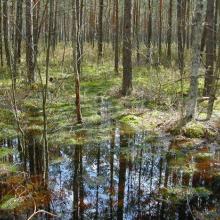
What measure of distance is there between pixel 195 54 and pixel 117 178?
453 centimetres

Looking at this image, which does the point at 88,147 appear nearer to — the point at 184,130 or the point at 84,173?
→ the point at 84,173

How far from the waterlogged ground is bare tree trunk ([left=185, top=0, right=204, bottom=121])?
3.26 feet

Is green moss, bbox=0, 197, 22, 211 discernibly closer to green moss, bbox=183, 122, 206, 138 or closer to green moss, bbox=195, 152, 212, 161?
green moss, bbox=195, 152, 212, 161

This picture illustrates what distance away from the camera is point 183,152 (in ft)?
32.3

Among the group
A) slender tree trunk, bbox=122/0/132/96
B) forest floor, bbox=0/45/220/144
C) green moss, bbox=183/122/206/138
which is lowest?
forest floor, bbox=0/45/220/144

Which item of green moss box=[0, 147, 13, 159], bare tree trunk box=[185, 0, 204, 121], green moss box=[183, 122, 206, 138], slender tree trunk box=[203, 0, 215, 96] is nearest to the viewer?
green moss box=[0, 147, 13, 159]

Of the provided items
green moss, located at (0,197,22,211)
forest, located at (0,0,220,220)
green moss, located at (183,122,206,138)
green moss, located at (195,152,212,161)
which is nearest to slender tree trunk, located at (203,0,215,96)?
forest, located at (0,0,220,220)

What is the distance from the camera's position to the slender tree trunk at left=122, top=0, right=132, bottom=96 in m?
15.6

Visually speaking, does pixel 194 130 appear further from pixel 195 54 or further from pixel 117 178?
pixel 117 178

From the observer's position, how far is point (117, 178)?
8.09 meters

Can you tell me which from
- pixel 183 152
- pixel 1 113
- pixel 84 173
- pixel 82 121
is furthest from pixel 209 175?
pixel 1 113

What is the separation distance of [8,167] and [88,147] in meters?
2.23

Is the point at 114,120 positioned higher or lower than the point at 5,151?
lower

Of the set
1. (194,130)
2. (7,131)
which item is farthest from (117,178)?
A: (7,131)
